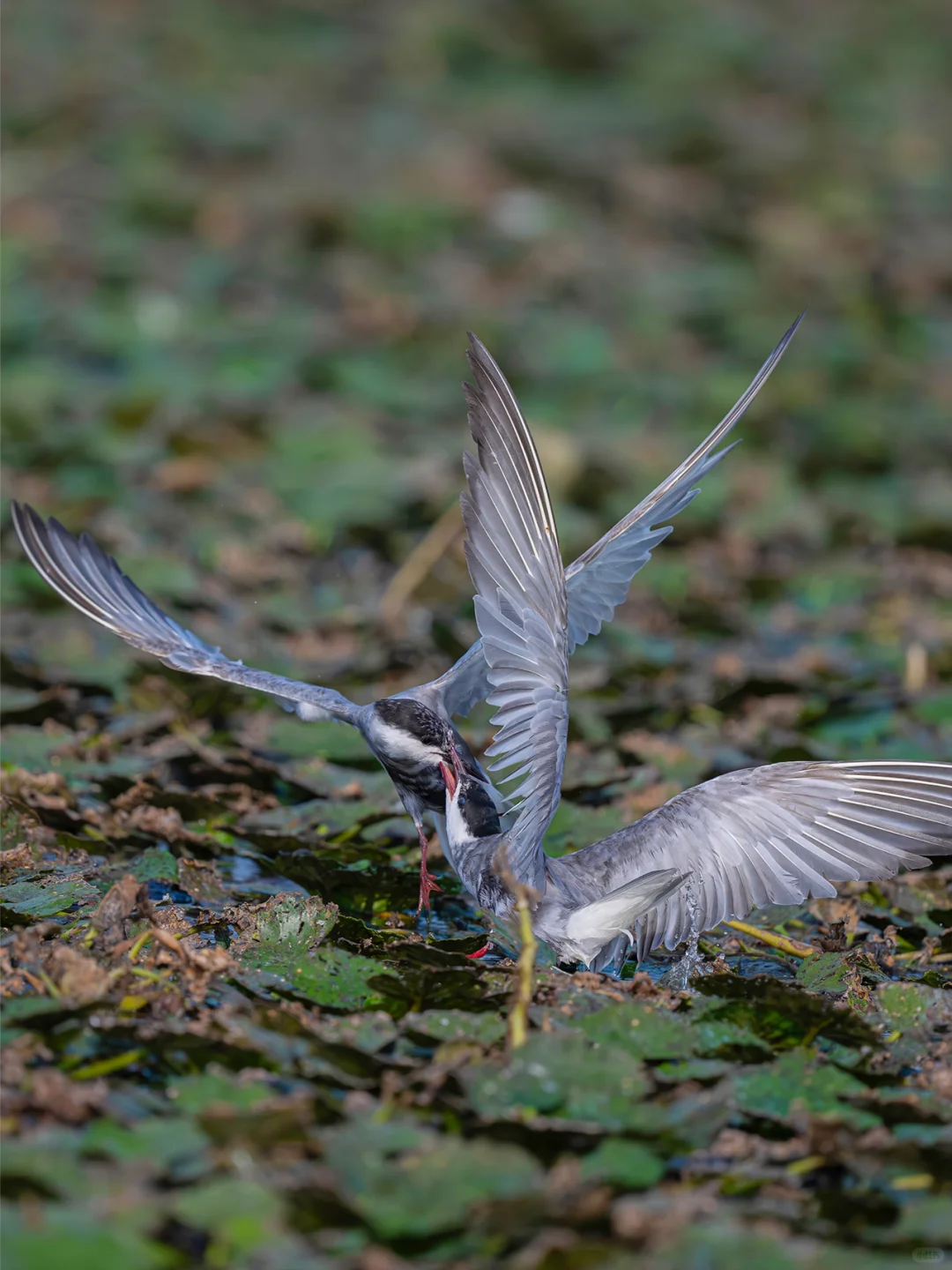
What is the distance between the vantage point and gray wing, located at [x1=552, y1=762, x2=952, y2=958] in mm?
4141

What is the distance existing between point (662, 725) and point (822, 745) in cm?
61

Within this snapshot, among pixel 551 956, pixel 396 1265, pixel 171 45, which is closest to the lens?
pixel 396 1265

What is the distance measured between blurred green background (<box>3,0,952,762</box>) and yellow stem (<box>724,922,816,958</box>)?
62.7 inches

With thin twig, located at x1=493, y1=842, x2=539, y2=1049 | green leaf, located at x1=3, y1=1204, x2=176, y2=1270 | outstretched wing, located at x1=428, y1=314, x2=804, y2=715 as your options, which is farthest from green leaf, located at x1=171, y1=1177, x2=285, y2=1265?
outstretched wing, located at x1=428, y1=314, x2=804, y2=715

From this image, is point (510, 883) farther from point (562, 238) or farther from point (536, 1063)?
point (562, 238)

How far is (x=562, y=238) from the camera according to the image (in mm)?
11070

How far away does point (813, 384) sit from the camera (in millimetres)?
9586

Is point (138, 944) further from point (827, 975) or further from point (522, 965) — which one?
point (827, 975)

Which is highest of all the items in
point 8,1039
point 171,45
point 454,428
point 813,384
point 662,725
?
point 171,45

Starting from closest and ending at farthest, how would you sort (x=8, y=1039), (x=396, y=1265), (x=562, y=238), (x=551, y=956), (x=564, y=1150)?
(x=396, y=1265) → (x=564, y=1150) → (x=8, y=1039) → (x=551, y=956) → (x=562, y=238)

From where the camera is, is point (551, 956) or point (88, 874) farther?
point (88, 874)

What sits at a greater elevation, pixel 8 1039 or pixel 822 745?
pixel 822 745

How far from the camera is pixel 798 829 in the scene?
4160 millimetres

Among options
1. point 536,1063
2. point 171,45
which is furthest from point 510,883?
point 171,45
